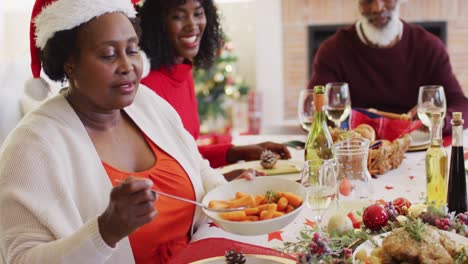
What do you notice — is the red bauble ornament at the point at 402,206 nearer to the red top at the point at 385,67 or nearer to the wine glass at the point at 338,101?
the wine glass at the point at 338,101

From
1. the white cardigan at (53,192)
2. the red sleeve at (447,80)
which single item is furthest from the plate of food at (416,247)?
the red sleeve at (447,80)

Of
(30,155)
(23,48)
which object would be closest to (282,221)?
(30,155)

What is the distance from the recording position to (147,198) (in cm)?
87

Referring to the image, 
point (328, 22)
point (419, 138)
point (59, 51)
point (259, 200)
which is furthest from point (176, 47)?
point (328, 22)

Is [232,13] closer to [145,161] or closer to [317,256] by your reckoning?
[145,161]

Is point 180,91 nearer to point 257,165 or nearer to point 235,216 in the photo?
point 257,165

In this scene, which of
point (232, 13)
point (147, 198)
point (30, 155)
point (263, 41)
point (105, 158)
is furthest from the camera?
point (232, 13)

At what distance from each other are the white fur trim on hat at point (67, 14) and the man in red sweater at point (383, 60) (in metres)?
1.53

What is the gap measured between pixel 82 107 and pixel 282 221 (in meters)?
0.54

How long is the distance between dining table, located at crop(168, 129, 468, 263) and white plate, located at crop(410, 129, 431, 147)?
33 millimetres

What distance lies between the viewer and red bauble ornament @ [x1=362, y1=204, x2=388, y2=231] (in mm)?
1039

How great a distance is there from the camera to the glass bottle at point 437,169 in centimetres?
117

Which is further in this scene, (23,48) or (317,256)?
(23,48)

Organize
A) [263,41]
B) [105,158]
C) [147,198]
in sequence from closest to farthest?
[147,198] < [105,158] < [263,41]
